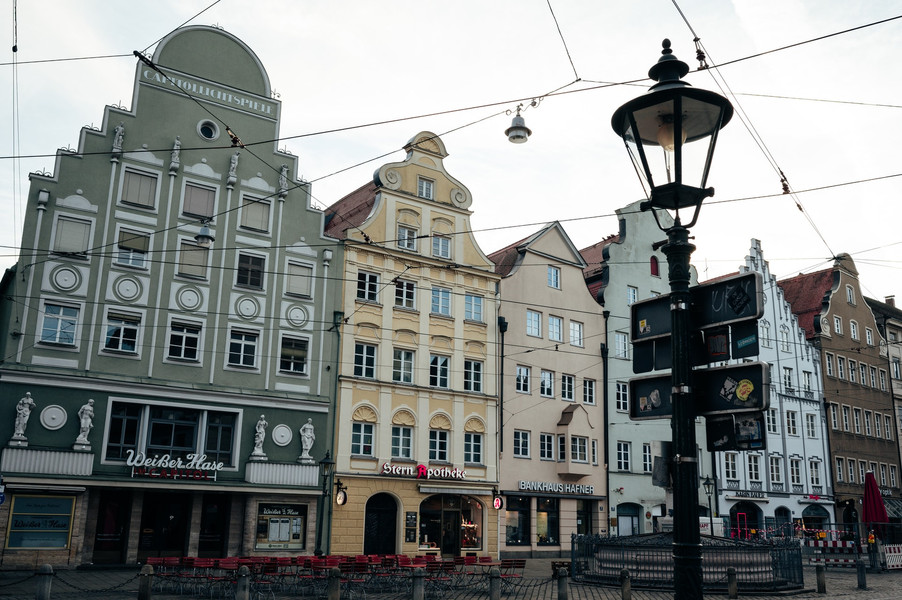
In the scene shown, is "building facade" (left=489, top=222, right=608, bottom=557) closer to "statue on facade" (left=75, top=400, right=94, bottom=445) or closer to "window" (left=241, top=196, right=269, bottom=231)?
"window" (left=241, top=196, right=269, bottom=231)

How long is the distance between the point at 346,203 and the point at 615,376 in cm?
1653

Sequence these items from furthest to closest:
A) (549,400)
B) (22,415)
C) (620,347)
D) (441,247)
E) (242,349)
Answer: (620,347) → (549,400) → (441,247) → (242,349) → (22,415)

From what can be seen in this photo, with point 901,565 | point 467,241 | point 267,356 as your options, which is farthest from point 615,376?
point 267,356

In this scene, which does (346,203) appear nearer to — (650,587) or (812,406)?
(650,587)

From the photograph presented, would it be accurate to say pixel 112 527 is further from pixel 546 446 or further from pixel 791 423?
pixel 791 423

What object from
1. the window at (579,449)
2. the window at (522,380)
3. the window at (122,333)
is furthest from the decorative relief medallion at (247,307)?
the window at (579,449)

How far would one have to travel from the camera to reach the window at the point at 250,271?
3144 cm

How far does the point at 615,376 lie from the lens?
137ft

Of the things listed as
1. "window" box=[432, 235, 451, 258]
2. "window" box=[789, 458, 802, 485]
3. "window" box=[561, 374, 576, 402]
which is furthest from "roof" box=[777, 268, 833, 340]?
"window" box=[432, 235, 451, 258]

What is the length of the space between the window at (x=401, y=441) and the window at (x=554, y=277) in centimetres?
1128

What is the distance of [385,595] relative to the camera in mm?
21094

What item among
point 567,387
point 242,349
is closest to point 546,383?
point 567,387

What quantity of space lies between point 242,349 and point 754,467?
30.8 m

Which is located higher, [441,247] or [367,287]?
[441,247]
